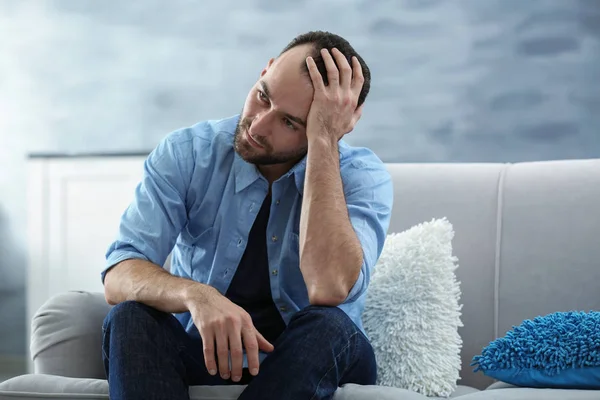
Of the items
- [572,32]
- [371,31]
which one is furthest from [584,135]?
[371,31]

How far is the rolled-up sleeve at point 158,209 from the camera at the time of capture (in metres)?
1.60

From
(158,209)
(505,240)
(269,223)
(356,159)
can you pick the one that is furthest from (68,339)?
(505,240)

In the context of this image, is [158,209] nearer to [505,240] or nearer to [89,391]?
[89,391]

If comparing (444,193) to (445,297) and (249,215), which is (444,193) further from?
(249,215)

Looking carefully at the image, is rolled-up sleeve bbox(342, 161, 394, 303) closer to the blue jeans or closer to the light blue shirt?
the light blue shirt

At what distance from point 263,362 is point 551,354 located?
0.56 metres

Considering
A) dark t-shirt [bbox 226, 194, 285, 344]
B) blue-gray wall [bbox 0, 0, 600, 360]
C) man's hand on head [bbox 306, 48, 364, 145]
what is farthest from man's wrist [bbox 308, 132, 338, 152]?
blue-gray wall [bbox 0, 0, 600, 360]

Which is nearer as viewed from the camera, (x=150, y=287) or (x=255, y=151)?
(x=150, y=287)

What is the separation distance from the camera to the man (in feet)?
4.71

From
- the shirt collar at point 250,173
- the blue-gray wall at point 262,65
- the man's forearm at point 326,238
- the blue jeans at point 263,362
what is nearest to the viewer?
the blue jeans at point 263,362

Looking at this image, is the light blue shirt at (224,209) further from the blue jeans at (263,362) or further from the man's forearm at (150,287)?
the blue jeans at (263,362)

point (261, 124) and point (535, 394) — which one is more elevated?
point (261, 124)

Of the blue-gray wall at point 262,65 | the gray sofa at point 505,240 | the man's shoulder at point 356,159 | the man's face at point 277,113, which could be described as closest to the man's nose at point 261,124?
the man's face at point 277,113

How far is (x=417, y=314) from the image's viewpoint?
175 cm
